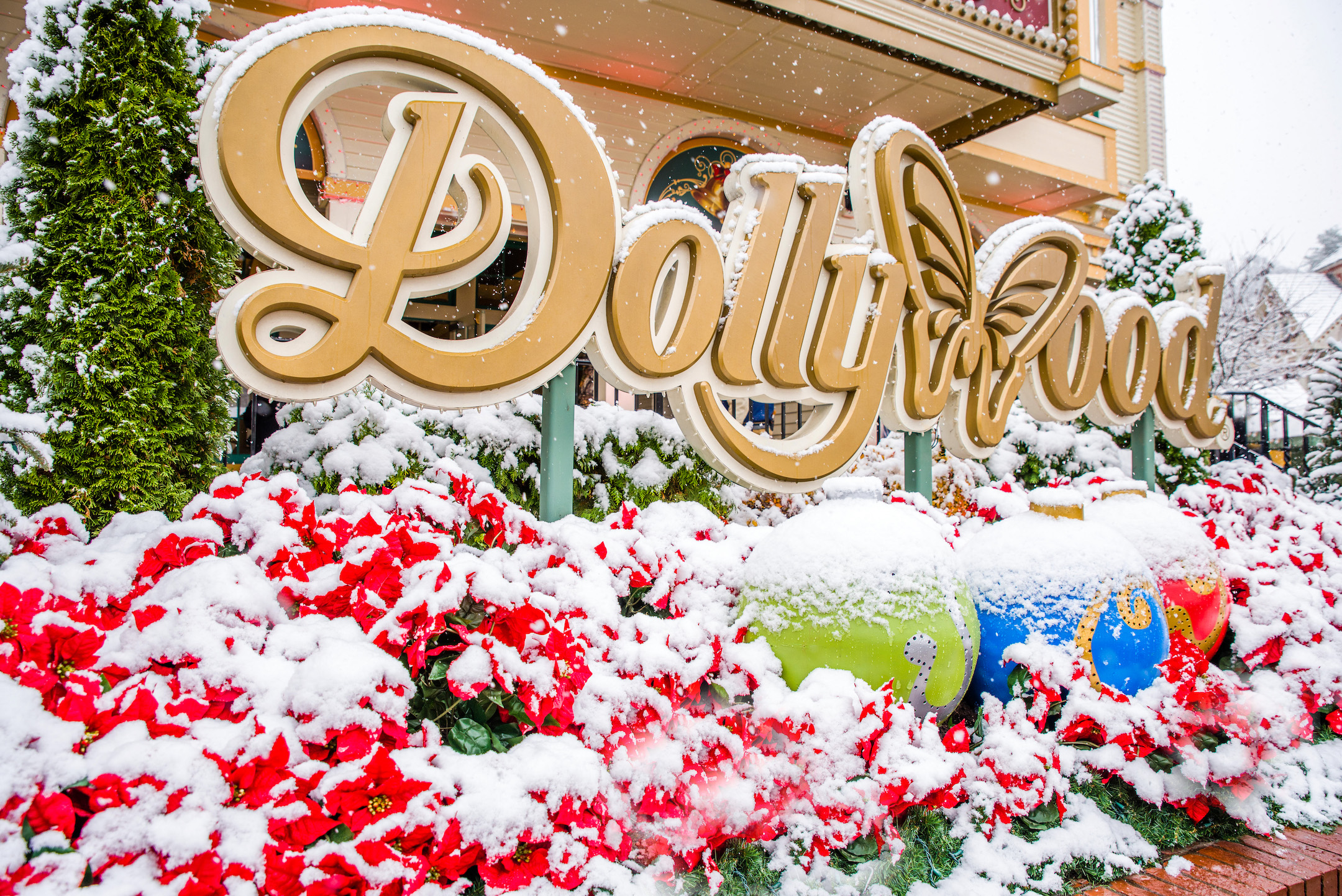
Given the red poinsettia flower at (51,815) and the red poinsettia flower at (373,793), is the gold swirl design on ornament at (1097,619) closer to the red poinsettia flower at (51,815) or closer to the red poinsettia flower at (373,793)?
the red poinsettia flower at (373,793)

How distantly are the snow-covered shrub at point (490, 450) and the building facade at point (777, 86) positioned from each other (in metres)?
3.19

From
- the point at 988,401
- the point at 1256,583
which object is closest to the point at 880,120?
the point at 988,401

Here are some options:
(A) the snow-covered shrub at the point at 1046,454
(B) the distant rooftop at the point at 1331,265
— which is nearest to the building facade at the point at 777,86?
(A) the snow-covered shrub at the point at 1046,454

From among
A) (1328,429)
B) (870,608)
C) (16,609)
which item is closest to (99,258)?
(16,609)

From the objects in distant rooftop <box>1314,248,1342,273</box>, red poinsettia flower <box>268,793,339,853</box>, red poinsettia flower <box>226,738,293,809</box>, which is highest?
distant rooftop <box>1314,248,1342,273</box>

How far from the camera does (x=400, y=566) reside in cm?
227

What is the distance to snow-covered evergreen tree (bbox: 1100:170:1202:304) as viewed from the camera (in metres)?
6.62

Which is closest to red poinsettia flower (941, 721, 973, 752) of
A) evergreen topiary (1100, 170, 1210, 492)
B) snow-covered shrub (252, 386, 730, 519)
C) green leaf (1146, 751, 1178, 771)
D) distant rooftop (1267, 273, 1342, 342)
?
green leaf (1146, 751, 1178, 771)

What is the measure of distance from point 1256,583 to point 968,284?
87.2 inches

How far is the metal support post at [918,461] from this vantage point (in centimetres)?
466

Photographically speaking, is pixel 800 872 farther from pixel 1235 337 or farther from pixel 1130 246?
pixel 1235 337

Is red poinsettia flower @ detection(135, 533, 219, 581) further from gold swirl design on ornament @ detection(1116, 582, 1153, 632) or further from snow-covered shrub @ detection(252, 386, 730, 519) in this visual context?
gold swirl design on ornament @ detection(1116, 582, 1153, 632)

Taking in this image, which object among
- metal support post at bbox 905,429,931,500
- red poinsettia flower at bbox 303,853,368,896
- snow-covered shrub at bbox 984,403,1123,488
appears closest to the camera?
red poinsettia flower at bbox 303,853,368,896

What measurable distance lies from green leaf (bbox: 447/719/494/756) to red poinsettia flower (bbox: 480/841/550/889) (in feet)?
0.93
